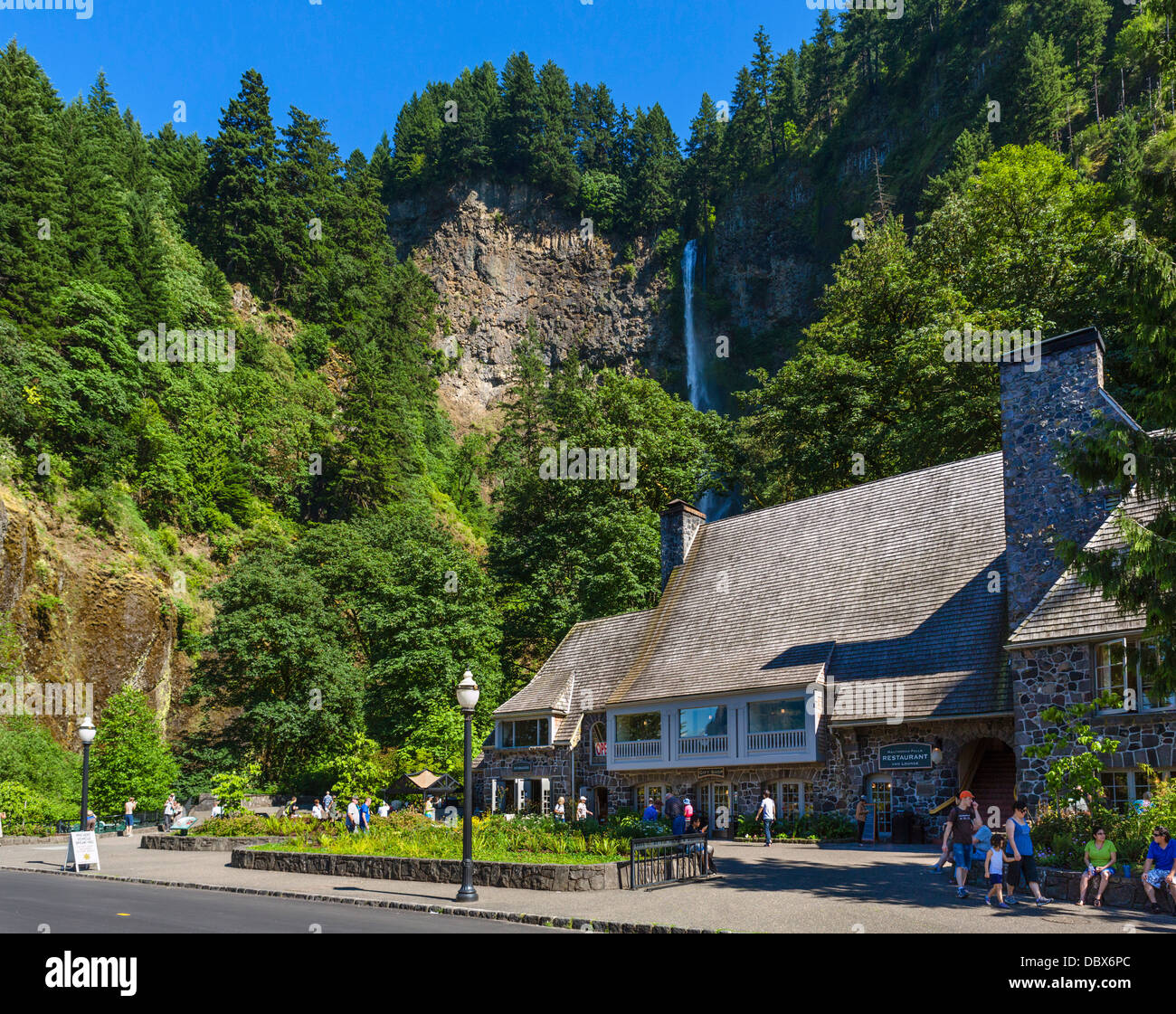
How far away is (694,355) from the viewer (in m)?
87.9

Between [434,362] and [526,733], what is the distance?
5518cm

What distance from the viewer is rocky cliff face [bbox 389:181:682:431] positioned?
90688 millimetres

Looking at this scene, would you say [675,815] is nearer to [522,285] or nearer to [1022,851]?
[1022,851]

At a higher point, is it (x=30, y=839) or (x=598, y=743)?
(x=598, y=743)

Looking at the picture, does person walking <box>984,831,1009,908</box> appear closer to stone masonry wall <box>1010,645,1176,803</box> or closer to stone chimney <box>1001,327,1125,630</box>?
stone masonry wall <box>1010,645,1176,803</box>

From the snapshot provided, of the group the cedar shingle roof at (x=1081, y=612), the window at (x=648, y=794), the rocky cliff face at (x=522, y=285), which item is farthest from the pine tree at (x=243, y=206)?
the cedar shingle roof at (x=1081, y=612)

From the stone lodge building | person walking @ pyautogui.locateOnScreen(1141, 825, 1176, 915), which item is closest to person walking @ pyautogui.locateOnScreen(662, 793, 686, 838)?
the stone lodge building

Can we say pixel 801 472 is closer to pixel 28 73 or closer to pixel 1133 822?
pixel 1133 822

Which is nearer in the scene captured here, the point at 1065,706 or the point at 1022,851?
the point at 1022,851

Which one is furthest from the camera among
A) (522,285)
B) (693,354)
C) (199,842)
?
(522,285)

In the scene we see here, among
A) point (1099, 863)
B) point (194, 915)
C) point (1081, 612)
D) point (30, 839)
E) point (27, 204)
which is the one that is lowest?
point (30, 839)

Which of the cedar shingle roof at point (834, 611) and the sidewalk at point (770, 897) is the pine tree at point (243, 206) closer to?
the cedar shingle roof at point (834, 611)

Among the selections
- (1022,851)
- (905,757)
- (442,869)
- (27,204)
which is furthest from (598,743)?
(27,204)
